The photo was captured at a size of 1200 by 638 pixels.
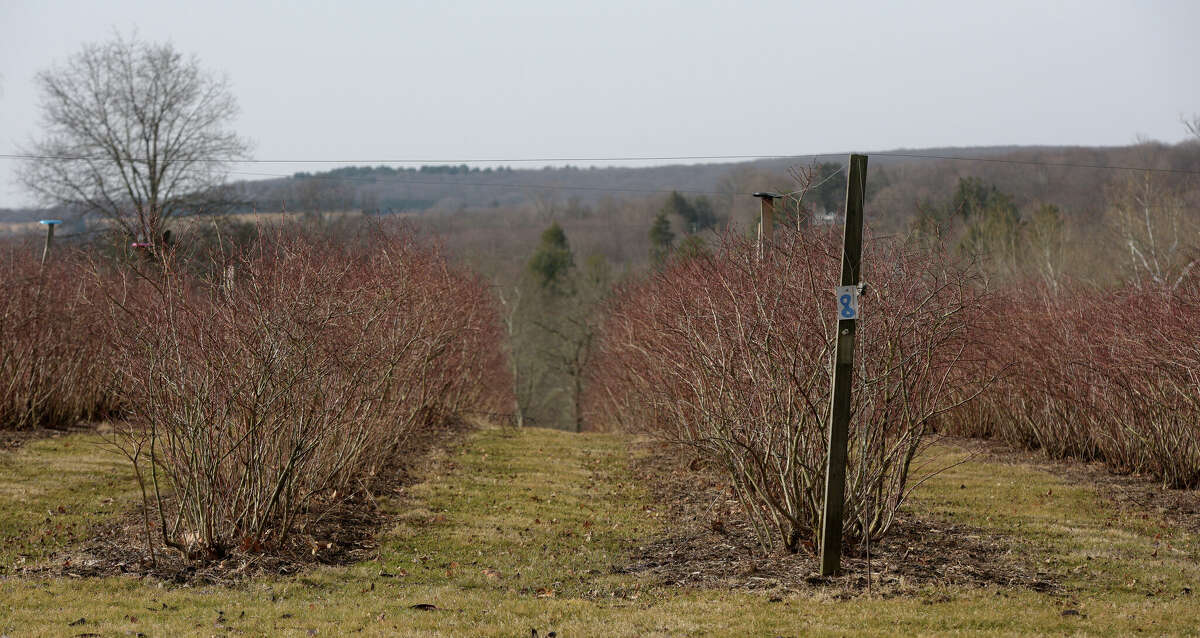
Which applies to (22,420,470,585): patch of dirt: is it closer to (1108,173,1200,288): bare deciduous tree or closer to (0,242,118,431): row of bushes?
(0,242,118,431): row of bushes

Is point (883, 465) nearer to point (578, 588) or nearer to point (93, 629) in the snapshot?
point (578, 588)

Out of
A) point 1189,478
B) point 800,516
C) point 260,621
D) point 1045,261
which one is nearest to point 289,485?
point 260,621

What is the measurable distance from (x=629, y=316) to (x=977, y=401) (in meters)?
6.64

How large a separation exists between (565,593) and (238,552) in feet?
8.59

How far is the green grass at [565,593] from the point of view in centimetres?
620

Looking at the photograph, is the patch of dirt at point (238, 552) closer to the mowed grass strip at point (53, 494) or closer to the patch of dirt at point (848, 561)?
the mowed grass strip at point (53, 494)

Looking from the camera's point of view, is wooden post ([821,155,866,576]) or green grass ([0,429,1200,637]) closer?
green grass ([0,429,1200,637])

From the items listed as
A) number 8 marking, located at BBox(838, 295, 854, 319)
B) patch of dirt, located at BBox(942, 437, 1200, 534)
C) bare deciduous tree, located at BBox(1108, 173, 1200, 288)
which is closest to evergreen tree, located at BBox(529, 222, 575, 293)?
bare deciduous tree, located at BBox(1108, 173, 1200, 288)

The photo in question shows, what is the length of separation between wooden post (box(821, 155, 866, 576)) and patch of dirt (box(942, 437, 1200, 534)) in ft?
12.7

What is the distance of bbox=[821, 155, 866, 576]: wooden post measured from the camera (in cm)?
716

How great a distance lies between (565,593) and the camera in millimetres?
7277

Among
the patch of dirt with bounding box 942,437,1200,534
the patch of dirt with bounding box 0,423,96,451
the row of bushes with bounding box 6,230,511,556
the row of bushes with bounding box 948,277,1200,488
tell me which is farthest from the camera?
the patch of dirt with bounding box 0,423,96,451

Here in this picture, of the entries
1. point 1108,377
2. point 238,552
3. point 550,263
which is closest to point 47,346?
point 238,552

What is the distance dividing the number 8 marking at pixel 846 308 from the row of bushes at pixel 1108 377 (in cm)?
342
